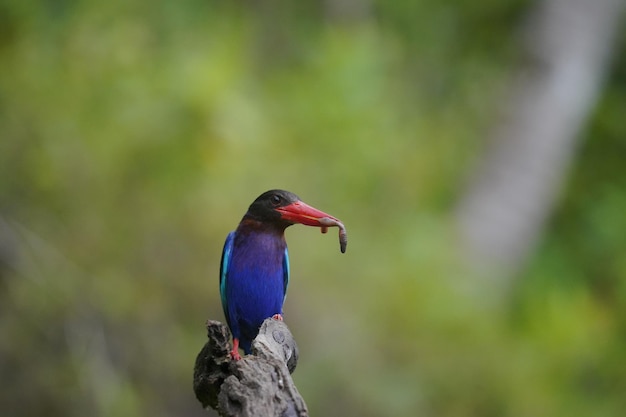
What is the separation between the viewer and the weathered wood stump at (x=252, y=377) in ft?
9.15

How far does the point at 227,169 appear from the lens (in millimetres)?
7234

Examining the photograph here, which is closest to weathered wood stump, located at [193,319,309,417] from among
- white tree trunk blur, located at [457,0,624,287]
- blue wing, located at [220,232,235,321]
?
blue wing, located at [220,232,235,321]

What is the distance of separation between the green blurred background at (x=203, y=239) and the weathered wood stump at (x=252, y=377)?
134 inches

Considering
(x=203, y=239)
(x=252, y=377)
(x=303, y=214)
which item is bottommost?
(x=252, y=377)

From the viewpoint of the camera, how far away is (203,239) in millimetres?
6852

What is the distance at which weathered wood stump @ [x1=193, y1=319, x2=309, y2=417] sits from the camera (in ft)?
9.15

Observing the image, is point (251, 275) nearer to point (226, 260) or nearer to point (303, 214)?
point (226, 260)

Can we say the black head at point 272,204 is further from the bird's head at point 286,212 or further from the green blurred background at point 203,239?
the green blurred background at point 203,239

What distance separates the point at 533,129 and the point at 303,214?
9366mm

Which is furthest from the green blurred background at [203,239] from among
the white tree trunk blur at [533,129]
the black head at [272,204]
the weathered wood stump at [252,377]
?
the weathered wood stump at [252,377]

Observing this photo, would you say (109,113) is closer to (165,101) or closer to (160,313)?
(165,101)

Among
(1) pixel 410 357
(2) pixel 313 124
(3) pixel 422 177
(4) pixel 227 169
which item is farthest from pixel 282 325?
(3) pixel 422 177

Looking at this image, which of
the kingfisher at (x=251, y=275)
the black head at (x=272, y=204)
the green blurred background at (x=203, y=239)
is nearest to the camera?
the black head at (x=272, y=204)

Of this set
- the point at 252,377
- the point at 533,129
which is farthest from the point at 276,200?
the point at 533,129
